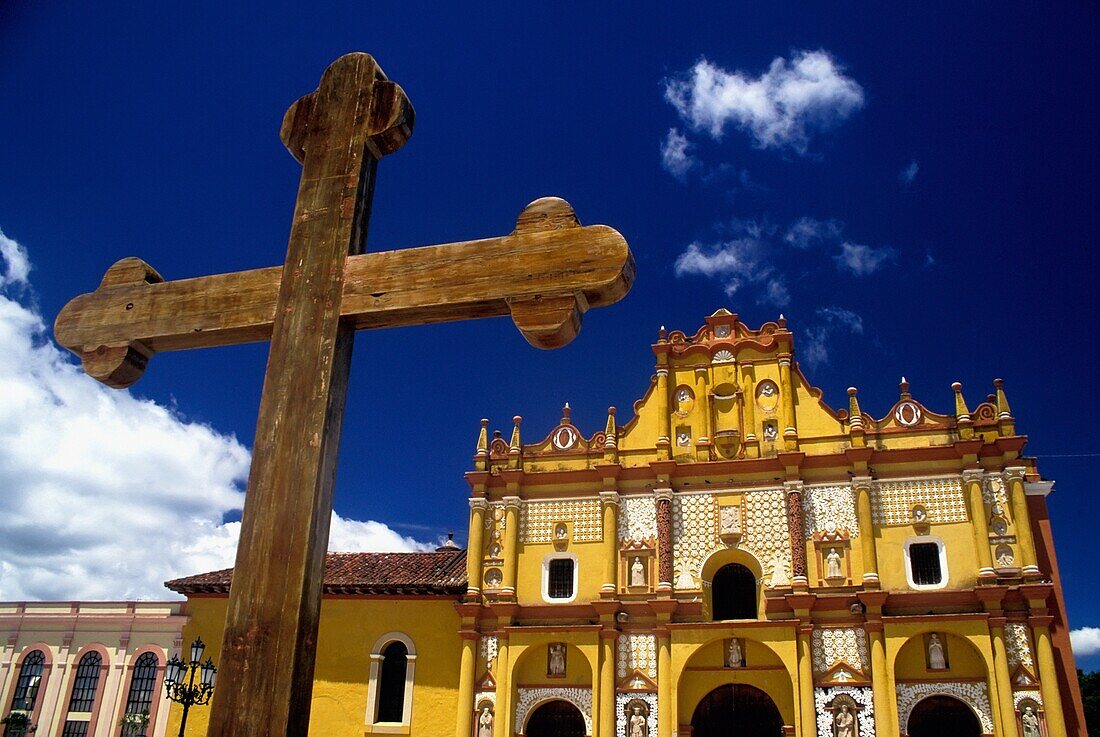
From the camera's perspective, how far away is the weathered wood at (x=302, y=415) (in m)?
2.53

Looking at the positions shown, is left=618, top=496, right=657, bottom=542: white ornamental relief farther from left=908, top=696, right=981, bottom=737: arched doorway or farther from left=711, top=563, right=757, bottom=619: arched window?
left=908, top=696, right=981, bottom=737: arched doorway

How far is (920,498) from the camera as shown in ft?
→ 65.7

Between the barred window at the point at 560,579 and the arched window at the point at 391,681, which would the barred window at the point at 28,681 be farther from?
the barred window at the point at 560,579

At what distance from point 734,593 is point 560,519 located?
4.45m

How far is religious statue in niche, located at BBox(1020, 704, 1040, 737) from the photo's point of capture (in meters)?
17.4

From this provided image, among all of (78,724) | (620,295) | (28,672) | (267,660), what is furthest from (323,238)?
(28,672)

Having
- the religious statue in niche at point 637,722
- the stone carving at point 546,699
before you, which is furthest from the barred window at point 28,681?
the religious statue in niche at point 637,722

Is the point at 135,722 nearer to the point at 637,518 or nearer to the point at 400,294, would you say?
the point at 637,518

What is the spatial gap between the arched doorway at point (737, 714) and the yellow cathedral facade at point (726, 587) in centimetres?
4

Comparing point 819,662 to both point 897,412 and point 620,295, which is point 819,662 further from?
point 620,295

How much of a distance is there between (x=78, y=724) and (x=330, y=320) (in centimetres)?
2356

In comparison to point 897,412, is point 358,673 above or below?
below

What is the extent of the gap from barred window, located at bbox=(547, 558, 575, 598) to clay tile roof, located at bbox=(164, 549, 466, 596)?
2.12m

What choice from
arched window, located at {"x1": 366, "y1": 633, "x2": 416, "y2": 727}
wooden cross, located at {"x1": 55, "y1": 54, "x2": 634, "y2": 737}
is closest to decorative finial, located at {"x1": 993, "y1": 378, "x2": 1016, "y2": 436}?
arched window, located at {"x1": 366, "y1": 633, "x2": 416, "y2": 727}
